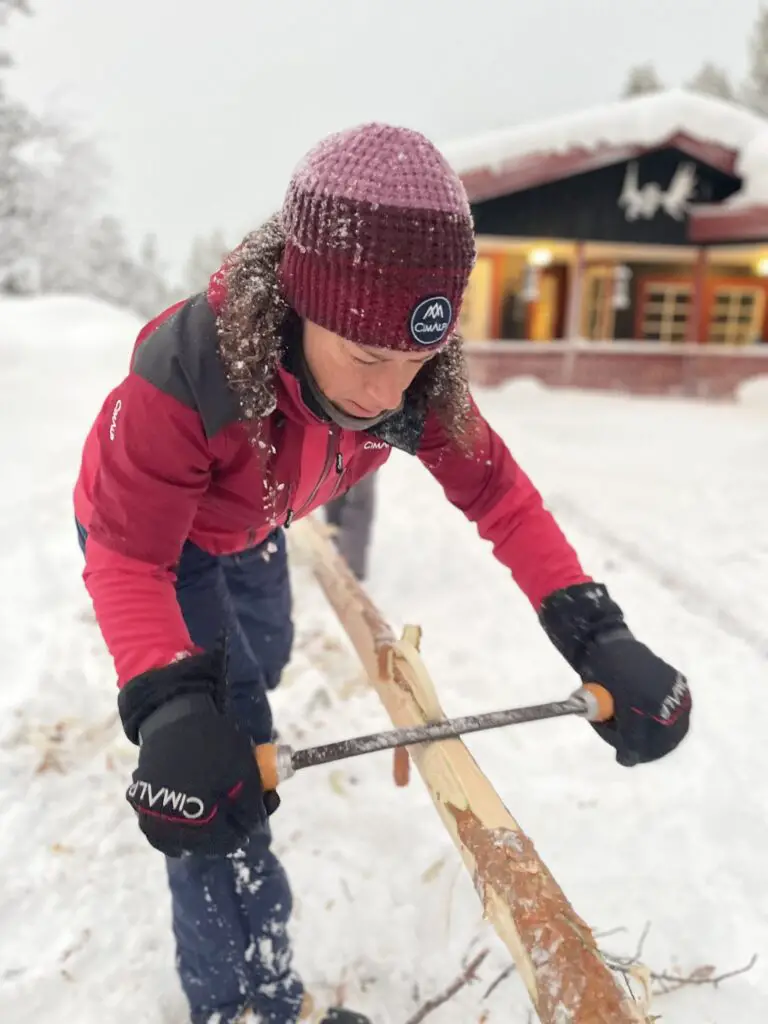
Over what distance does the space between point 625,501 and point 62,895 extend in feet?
18.1

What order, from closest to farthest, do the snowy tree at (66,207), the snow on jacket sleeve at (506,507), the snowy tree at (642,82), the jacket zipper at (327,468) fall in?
the jacket zipper at (327,468)
the snow on jacket sleeve at (506,507)
the snowy tree at (66,207)
the snowy tree at (642,82)

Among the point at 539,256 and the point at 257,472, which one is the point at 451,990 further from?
the point at 539,256

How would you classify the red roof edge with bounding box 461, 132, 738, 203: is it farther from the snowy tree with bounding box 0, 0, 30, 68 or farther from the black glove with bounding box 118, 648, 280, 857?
the black glove with bounding box 118, 648, 280, 857

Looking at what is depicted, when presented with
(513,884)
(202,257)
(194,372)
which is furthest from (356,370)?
(202,257)

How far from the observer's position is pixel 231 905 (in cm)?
177

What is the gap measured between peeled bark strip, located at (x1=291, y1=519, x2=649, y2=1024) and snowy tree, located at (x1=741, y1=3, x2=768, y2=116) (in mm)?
33857

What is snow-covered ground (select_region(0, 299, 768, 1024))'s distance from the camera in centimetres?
207

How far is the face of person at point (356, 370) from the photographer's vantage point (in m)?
1.50

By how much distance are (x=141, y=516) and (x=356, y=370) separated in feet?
1.64

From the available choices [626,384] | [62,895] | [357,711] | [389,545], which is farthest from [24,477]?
[626,384]

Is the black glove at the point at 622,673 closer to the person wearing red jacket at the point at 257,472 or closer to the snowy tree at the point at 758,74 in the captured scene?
the person wearing red jacket at the point at 257,472

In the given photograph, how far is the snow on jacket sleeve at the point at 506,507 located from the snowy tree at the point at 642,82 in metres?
28.7

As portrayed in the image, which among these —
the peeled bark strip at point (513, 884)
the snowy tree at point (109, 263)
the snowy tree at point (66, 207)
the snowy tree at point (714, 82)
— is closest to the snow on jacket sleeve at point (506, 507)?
the peeled bark strip at point (513, 884)

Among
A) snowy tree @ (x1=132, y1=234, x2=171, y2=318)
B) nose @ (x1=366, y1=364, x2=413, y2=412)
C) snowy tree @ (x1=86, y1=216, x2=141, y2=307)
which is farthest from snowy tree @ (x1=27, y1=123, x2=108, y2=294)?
nose @ (x1=366, y1=364, x2=413, y2=412)
